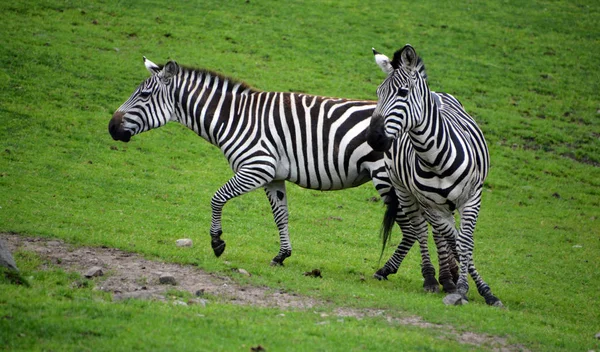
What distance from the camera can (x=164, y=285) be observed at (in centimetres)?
1037

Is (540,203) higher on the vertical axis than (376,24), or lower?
lower

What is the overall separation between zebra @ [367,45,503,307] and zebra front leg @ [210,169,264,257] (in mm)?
2379

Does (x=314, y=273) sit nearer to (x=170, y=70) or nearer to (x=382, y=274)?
(x=382, y=274)

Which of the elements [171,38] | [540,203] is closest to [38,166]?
[171,38]

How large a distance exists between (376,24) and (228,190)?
2326 cm

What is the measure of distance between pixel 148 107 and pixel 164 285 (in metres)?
3.99

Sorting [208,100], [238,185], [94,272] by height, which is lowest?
[94,272]

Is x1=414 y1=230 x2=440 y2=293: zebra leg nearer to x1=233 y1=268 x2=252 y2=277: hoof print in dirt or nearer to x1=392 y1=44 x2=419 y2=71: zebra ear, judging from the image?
x1=233 y1=268 x2=252 y2=277: hoof print in dirt

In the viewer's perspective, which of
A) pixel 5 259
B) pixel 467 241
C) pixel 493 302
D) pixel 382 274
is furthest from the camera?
pixel 382 274

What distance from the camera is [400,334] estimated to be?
888 cm

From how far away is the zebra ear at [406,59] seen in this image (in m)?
10.7

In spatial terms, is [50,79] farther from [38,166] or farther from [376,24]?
[376,24]

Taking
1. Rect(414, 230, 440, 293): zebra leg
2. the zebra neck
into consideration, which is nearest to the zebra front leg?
the zebra neck

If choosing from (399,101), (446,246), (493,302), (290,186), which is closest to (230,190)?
(399,101)
